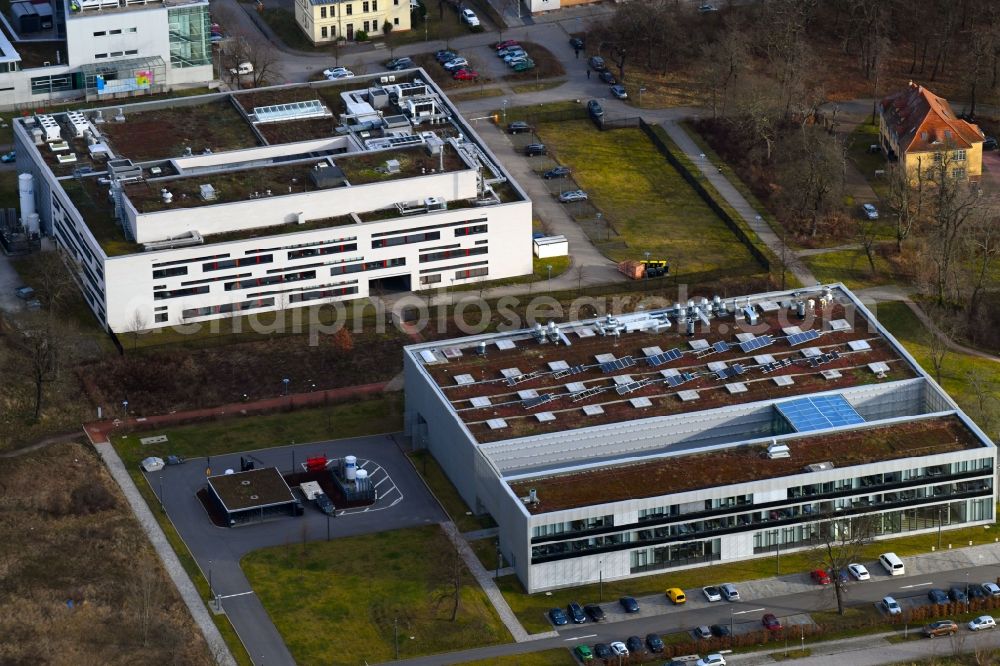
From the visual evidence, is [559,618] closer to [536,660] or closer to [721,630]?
[536,660]

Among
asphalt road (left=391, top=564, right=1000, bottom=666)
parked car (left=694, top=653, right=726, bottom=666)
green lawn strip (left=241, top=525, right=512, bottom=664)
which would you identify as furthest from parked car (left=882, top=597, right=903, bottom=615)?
green lawn strip (left=241, top=525, right=512, bottom=664)

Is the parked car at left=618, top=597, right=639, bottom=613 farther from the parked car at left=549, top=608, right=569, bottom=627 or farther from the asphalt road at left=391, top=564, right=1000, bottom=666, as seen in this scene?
the parked car at left=549, top=608, right=569, bottom=627

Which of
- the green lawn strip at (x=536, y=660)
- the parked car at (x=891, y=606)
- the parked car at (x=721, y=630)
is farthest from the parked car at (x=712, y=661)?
the parked car at (x=891, y=606)

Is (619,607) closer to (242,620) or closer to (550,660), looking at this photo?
(550,660)

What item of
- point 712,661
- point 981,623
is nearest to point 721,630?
point 712,661

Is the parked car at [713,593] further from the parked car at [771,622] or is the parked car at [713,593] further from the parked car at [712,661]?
the parked car at [712,661]
